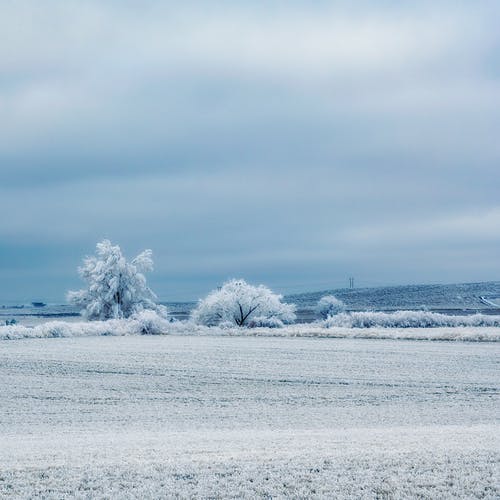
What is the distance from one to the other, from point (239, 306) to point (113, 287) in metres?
13.0

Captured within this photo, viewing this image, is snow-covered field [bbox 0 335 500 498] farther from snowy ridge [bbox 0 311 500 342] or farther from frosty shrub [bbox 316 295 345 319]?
frosty shrub [bbox 316 295 345 319]

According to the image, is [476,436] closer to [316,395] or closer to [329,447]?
[329,447]

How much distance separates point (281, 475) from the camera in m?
10.4

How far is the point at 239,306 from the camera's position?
72250 millimetres

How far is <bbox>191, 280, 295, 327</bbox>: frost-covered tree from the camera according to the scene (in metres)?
71.6

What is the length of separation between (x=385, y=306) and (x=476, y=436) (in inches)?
3747

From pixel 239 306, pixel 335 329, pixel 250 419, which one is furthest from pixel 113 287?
pixel 250 419

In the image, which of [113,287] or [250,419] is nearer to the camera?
[250,419]

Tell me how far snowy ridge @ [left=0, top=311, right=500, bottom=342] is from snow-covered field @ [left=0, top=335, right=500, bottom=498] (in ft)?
11.4

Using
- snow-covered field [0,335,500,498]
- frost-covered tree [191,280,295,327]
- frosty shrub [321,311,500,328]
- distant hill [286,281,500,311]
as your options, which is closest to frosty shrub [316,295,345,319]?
frost-covered tree [191,280,295,327]

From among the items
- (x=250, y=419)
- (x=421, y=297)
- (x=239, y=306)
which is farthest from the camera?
(x=421, y=297)

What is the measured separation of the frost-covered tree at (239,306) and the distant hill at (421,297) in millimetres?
35821

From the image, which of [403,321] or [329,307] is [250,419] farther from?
[329,307]

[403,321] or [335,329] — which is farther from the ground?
[403,321]
